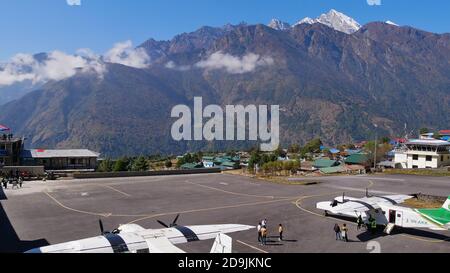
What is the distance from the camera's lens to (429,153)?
10262cm

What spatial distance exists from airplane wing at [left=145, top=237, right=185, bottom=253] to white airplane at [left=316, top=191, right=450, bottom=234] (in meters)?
20.6

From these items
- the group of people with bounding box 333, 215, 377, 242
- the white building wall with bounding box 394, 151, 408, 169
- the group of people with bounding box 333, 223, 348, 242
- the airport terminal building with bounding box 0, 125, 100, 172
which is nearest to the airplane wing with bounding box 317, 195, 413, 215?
the group of people with bounding box 333, 215, 377, 242

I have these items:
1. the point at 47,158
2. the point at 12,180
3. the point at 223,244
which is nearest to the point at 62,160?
the point at 47,158

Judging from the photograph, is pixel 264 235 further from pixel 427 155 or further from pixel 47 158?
pixel 427 155

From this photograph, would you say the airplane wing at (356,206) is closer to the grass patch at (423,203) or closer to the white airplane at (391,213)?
the white airplane at (391,213)

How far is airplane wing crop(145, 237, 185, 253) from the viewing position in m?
19.6

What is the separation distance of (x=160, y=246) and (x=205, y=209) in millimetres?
26362

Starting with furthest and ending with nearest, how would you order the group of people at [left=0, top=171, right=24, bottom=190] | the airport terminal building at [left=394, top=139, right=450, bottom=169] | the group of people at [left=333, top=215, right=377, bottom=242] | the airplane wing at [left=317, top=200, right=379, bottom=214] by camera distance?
the airport terminal building at [left=394, top=139, right=450, bottom=169] < the group of people at [left=0, top=171, right=24, bottom=190] < the airplane wing at [left=317, top=200, right=379, bottom=214] < the group of people at [left=333, top=215, right=377, bottom=242]

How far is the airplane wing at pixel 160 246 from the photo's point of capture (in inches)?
770

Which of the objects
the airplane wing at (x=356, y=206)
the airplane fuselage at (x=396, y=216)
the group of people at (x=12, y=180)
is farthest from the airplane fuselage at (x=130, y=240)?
the group of people at (x=12, y=180)

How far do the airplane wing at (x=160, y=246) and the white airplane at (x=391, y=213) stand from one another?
20.6 metres

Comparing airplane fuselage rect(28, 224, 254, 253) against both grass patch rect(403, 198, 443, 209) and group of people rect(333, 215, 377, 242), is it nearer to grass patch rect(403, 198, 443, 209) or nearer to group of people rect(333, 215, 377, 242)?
group of people rect(333, 215, 377, 242)

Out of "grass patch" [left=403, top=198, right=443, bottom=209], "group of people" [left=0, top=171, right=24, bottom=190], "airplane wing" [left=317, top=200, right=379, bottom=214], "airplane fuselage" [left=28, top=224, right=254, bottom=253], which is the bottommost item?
"grass patch" [left=403, top=198, right=443, bottom=209]
